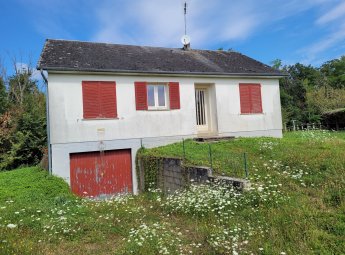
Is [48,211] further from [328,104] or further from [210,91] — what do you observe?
[328,104]

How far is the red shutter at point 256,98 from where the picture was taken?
626 inches

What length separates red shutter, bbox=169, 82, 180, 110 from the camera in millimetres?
14109

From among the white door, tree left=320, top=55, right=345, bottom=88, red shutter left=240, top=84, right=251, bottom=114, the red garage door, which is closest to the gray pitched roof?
red shutter left=240, top=84, right=251, bottom=114

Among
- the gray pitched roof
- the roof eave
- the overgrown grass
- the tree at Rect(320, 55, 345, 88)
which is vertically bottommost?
the overgrown grass

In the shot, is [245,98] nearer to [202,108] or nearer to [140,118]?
[202,108]

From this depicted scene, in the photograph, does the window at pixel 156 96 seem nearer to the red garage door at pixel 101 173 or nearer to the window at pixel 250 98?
the red garage door at pixel 101 173

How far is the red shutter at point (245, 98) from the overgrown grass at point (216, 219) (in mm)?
6728

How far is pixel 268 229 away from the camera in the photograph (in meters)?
Result: 5.09

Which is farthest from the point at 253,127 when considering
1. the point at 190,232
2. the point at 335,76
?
the point at 335,76

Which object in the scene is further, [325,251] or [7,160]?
[7,160]

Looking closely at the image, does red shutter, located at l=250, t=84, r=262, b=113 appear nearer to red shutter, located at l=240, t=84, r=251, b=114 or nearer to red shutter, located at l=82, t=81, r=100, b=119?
red shutter, located at l=240, t=84, r=251, b=114

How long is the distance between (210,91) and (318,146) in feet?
21.4

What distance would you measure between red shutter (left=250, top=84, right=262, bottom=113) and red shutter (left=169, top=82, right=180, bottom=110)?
4.24 metres

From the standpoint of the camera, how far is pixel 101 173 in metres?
12.7
